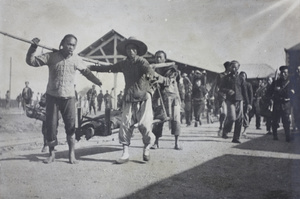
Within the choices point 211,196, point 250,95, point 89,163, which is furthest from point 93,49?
point 211,196

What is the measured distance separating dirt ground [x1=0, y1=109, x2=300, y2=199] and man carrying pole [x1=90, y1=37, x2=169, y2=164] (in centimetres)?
46

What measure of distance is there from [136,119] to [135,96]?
1.29 ft

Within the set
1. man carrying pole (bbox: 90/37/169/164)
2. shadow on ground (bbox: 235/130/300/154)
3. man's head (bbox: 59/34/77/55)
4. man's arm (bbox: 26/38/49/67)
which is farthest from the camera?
shadow on ground (bbox: 235/130/300/154)

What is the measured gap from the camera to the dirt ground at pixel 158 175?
11.2ft

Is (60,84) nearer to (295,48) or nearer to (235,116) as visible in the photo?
(235,116)

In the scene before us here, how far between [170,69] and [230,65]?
7.84 feet

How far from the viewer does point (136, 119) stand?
5.01 m

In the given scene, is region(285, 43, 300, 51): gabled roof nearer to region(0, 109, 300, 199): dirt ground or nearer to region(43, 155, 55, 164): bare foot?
region(0, 109, 300, 199): dirt ground

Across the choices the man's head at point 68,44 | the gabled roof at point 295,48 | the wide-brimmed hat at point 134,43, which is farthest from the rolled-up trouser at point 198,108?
the man's head at point 68,44

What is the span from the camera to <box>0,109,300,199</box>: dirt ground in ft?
11.2

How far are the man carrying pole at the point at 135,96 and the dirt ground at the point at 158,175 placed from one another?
1.52ft

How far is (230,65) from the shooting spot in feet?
25.4

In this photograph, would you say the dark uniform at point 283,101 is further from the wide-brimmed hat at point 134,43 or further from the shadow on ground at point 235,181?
the wide-brimmed hat at point 134,43

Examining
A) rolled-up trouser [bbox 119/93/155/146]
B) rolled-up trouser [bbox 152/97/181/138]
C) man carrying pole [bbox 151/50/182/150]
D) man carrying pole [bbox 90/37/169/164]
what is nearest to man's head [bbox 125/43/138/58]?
man carrying pole [bbox 90/37/169/164]
